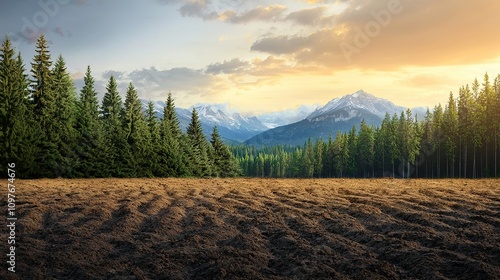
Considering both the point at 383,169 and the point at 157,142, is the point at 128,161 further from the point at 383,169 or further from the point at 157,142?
the point at 383,169

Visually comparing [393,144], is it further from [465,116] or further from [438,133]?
[465,116]

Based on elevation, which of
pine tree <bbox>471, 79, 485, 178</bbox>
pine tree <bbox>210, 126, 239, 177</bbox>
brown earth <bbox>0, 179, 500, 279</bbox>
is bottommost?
brown earth <bbox>0, 179, 500, 279</bbox>

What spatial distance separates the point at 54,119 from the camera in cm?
4209

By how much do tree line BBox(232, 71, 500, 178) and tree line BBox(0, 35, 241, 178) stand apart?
4695 centimetres

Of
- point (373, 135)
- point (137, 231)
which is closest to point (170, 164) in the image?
point (137, 231)

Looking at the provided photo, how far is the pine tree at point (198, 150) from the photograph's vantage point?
187 ft

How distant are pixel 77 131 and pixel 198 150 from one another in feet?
64.7

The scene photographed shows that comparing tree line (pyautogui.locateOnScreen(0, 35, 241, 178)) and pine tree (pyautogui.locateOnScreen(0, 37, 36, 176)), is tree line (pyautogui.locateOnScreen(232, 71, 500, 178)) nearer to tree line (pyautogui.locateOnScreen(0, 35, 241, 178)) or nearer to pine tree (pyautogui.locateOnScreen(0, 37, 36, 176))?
tree line (pyautogui.locateOnScreen(0, 35, 241, 178))

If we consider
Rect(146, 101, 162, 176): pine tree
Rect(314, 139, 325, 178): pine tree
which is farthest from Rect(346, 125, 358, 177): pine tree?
Rect(146, 101, 162, 176): pine tree

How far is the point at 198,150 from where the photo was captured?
193ft

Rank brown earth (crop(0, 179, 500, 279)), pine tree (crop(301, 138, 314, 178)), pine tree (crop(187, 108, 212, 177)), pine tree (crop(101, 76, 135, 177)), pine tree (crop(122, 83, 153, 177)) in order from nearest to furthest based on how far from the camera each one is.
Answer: brown earth (crop(0, 179, 500, 279)), pine tree (crop(101, 76, 135, 177)), pine tree (crop(122, 83, 153, 177)), pine tree (crop(187, 108, 212, 177)), pine tree (crop(301, 138, 314, 178))

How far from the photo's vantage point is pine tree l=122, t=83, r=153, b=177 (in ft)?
160

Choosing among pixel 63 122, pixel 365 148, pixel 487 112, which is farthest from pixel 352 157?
pixel 63 122

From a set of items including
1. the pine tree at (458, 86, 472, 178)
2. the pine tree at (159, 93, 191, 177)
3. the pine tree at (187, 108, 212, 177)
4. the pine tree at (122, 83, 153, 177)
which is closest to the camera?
the pine tree at (122, 83, 153, 177)
